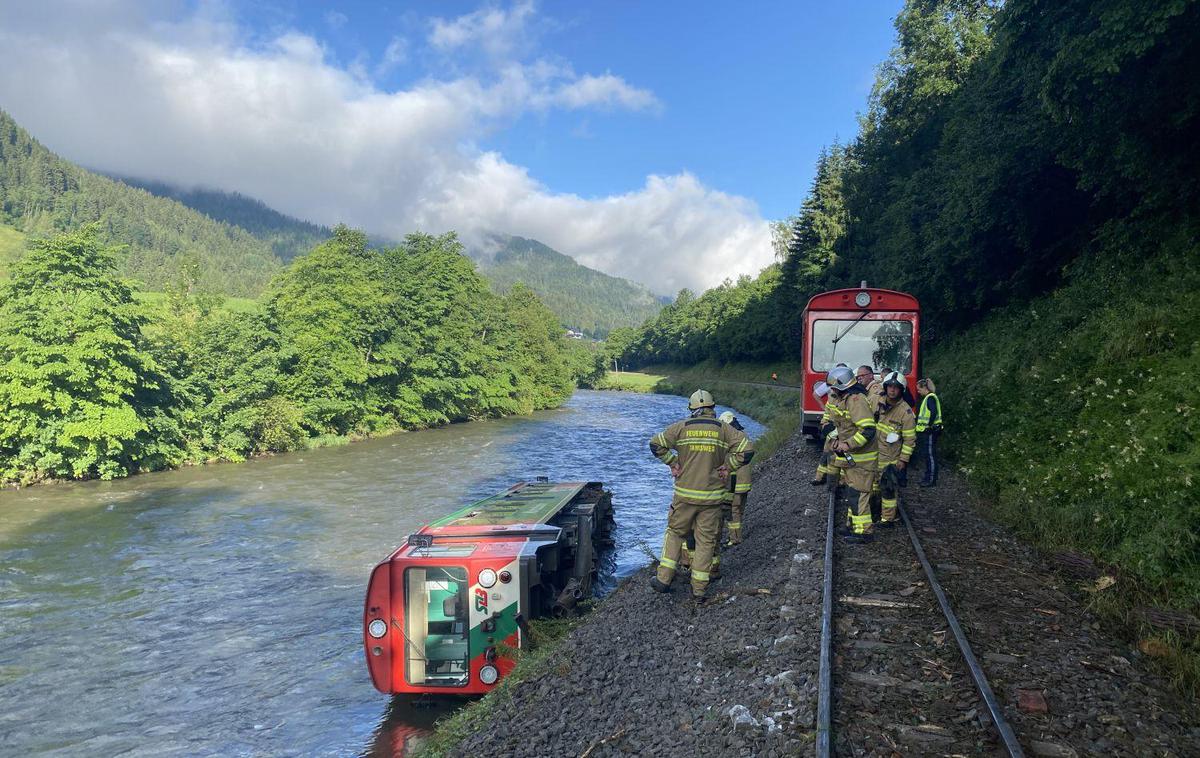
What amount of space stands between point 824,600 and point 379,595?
16.8 feet

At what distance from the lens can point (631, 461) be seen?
2923 centimetres

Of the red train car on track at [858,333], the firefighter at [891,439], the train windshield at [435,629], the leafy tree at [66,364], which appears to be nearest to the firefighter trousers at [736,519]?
the firefighter at [891,439]

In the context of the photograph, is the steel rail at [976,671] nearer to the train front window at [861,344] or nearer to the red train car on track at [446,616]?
the red train car on track at [446,616]

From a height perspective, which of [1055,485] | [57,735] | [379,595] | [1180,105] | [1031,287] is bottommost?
[57,735]

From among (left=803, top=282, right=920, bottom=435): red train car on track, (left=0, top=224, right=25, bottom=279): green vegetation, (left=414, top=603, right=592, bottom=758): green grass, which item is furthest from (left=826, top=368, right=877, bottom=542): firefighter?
(left=0, top=224, right=25, bottom=279): green vegetation

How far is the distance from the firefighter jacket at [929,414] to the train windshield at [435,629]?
8.93 m

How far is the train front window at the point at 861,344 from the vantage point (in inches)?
632

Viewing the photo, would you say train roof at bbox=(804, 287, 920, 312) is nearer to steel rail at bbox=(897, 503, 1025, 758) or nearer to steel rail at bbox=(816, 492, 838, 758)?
steel rail at bbox=(897, 503, 1025, 758)

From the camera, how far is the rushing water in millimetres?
9164

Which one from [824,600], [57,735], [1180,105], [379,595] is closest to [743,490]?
[824,600]

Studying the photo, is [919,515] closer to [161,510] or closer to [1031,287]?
[1031,287]

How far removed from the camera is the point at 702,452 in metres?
8.30

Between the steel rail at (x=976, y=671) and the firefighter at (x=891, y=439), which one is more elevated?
the firefighter at (x=891, y=439)

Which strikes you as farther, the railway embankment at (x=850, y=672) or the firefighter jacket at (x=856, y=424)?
the firefighter jacket at (x=856, y=424)
